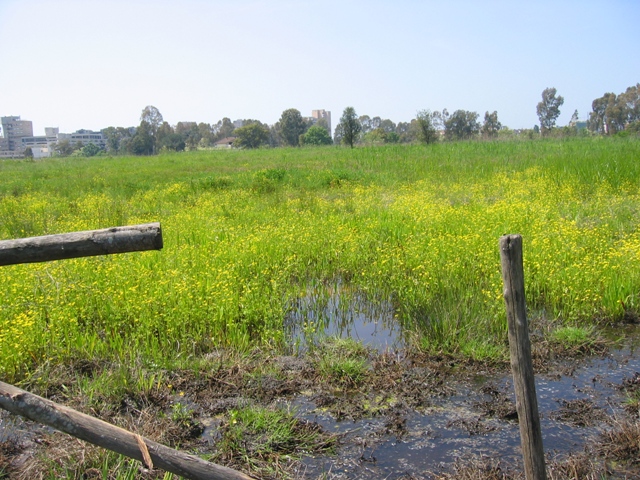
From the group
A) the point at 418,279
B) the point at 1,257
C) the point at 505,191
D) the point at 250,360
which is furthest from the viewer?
the point at 505,191

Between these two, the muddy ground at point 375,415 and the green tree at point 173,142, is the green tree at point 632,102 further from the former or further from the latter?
the muddy ground at point 375,415

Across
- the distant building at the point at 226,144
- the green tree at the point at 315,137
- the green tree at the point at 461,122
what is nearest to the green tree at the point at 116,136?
the distant building at the point at 226,144

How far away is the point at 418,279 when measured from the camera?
7.58 metres

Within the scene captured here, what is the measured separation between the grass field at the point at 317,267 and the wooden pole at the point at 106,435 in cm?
273

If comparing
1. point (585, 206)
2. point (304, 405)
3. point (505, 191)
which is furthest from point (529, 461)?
point (505, 191)

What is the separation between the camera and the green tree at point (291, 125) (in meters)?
93.8

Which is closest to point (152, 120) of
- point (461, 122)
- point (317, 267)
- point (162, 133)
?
point (162, 133)

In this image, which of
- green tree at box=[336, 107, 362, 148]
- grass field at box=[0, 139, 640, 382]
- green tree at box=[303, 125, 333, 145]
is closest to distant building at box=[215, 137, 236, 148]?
green tree at box=[303, 125, 333, 145]

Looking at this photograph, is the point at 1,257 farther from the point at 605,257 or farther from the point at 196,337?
the point at 605,257

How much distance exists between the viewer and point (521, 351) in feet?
9.44

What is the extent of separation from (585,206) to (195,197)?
33.0 feet

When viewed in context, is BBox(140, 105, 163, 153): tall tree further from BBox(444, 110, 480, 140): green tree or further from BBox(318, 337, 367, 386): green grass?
BBox(318, 337, 367, 386): green grass

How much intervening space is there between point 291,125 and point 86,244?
93276mm

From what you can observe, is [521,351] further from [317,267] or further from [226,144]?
[226,144]
